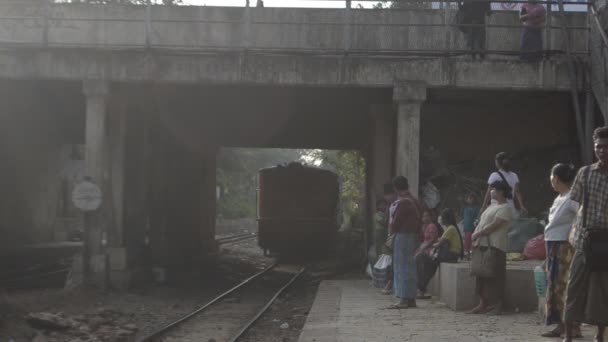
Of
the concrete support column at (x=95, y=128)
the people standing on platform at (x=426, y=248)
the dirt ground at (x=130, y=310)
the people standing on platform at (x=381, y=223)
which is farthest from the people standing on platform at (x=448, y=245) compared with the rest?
the concrete support column at (x=95, y=128)

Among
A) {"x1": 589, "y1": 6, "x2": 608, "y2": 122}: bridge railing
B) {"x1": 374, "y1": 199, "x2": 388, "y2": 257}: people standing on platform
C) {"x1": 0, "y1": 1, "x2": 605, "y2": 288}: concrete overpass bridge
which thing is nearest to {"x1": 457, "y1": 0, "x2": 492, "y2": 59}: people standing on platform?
{"x1": 0, "y1": 1, "x2": 605, "y2": 288}: concrete overpass bridge

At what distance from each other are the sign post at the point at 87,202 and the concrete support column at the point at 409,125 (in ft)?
19.9

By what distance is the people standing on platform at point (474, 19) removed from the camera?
17.1 m

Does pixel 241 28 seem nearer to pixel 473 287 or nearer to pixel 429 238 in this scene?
pixel 429 238

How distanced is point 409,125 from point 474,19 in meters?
2.53

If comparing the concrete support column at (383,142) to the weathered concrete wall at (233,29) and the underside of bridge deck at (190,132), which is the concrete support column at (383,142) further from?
the weathered concrete wall at (233,29)

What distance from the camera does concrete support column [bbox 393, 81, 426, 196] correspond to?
55.4 ft

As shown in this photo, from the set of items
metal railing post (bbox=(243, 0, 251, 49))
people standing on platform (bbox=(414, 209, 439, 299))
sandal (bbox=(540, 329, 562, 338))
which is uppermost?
metal railing post (bbox=(243, 0, 251, 49))

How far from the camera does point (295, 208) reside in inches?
1074

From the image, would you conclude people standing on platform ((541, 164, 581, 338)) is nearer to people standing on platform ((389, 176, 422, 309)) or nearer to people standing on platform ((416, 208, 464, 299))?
people standing on platform ((389, 176, 422, 309))

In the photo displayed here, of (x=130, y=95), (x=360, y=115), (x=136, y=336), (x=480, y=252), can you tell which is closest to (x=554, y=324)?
(x=480, y=252)

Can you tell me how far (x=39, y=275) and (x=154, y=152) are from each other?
177 inches

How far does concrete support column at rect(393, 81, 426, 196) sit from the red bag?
442 cm

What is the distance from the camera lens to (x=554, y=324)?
872 cm
